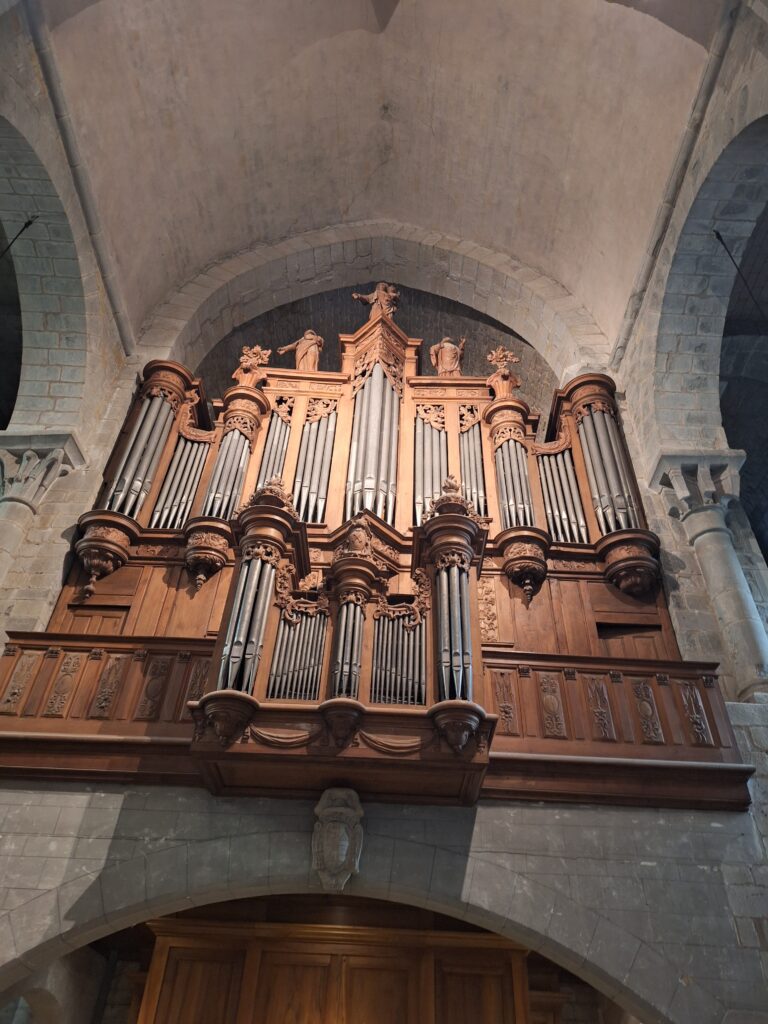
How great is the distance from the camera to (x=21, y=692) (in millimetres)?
6324

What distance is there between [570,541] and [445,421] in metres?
2.58

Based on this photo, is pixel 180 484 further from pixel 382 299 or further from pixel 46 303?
pixel 382 299

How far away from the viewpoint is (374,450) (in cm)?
908

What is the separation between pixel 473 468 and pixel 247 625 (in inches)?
165

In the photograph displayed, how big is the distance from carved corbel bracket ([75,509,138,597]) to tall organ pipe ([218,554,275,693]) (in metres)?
2.14

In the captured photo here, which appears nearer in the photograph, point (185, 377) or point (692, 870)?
point (692, 870)

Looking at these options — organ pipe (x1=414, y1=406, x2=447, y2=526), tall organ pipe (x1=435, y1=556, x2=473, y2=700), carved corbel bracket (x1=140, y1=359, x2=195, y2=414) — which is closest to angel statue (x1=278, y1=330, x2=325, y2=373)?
carved corbel bracket (x1=140, y1=359, x2=195, y2=414)

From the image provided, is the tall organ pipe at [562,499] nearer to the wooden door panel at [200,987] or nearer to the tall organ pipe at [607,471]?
the tall organ pipe at [607,471]

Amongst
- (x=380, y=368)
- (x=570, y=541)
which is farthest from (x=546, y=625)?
(x=380, y=368)

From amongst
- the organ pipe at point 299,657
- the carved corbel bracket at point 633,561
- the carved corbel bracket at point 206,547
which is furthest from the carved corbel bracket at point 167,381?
the carved corbel bracket at point 633,561

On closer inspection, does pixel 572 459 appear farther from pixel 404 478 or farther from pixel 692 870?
pixel 692 870

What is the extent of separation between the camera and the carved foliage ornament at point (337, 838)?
5383 millimetres

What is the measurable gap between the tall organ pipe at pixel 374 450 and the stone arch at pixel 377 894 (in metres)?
3.62

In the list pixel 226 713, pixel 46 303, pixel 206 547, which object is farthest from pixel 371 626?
pixel 46 303
